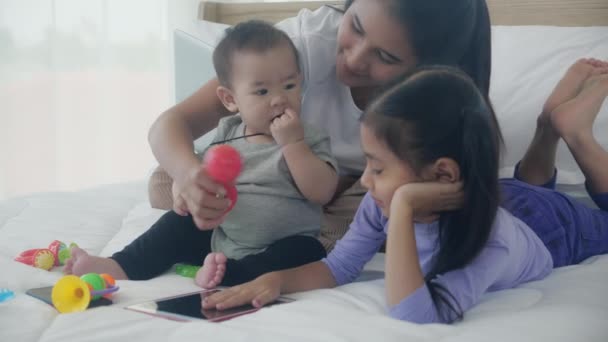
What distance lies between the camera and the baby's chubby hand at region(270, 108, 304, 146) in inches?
45.9

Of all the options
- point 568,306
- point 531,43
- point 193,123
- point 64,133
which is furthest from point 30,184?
point 568,306

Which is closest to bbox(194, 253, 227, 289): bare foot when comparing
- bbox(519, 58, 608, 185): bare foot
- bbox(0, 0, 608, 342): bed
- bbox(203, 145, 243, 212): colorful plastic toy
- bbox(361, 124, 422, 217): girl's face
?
bbox(0, 0, 608, 342): bed

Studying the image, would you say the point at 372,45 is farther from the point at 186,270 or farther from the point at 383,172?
the point at 186,270

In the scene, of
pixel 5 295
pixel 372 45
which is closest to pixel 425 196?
pixel 372 45

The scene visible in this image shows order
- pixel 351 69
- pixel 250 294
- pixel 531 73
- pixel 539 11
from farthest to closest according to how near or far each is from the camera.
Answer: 1. pixel 539 11
2. pixel 531 73
3. pixel 351 69
4. pixel 250 294

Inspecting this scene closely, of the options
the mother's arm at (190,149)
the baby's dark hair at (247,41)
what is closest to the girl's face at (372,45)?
the baby's dark hair at (247,41)

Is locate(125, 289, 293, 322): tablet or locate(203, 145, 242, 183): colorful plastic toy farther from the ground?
locate(203, 145, 242, 183): colorful plastic toy

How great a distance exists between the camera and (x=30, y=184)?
2367mm

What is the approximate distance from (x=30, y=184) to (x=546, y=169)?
1720 mm

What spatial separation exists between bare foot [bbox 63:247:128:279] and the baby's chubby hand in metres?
0.34

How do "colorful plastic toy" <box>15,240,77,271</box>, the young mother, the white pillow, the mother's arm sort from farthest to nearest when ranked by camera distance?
the white pillow → the young mother → "colorful plastic toy" <box>15,240,77,271</box> → the mother's arm

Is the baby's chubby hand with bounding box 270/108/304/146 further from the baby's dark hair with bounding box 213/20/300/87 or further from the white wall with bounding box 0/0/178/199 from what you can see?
the white wall with bounding box 0/0/178/199

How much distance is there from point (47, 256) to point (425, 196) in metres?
0.65

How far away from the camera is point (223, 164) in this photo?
3.15ft
